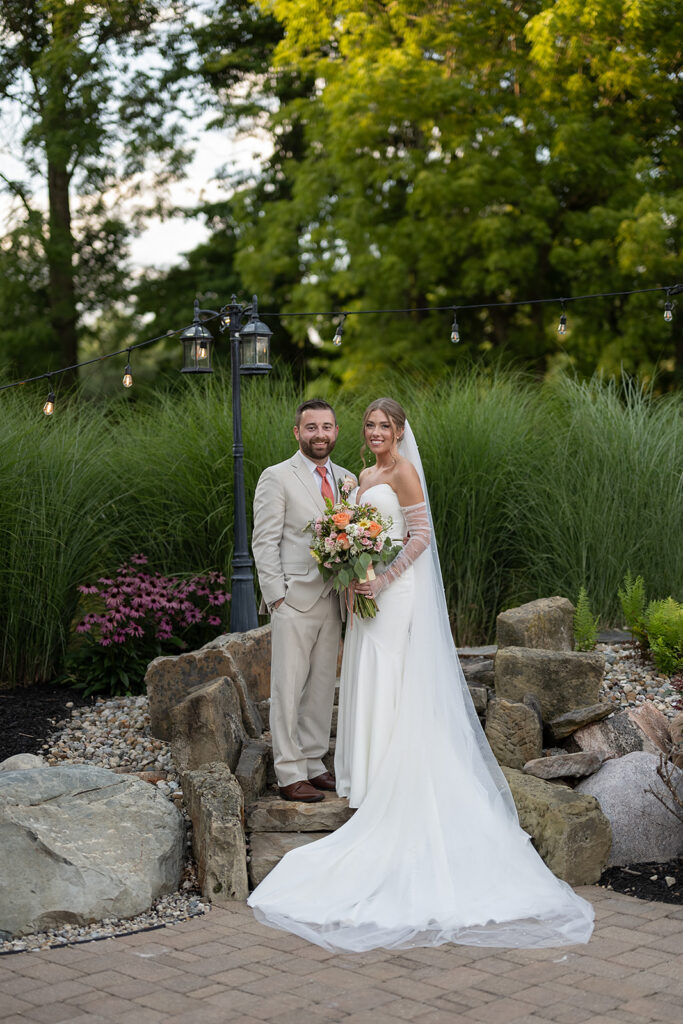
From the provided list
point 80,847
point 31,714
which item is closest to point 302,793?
point 80,847

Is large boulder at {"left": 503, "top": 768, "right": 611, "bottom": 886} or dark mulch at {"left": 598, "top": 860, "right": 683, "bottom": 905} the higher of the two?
large boulder at {"left": 503, "top": 768, "right": 611, "bottom": 886}

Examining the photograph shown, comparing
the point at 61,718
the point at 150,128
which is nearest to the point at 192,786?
the point at 61,718

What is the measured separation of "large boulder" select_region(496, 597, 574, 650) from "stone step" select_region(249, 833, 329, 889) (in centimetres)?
204

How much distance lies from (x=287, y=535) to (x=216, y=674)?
133 cm

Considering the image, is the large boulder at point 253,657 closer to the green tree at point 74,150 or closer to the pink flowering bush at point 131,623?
the pink flowering bush at point 131,623

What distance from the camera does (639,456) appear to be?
8.79m

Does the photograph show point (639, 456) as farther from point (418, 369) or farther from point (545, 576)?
point (418, 369)

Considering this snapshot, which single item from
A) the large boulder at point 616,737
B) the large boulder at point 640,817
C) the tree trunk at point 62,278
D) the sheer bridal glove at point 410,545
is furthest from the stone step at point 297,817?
the tree trunk at point 62,278

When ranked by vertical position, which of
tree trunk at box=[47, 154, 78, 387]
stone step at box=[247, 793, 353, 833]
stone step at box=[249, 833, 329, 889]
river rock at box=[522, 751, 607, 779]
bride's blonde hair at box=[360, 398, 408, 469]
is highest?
tree trunk at box=[47, 154, 78, 387]

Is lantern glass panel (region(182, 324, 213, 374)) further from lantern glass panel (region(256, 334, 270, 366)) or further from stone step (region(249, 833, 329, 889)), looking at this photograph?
stone step (region(249, 833, 329, 889))

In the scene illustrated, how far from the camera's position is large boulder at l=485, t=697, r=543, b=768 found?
5.84 m

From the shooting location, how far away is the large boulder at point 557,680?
20.6 feet

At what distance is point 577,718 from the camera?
237 inches

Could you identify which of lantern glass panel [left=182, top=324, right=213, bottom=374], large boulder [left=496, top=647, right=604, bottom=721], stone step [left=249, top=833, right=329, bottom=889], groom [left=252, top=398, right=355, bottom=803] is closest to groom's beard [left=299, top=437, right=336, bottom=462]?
groom [left=252, top=398, right=355, bottom=803]
